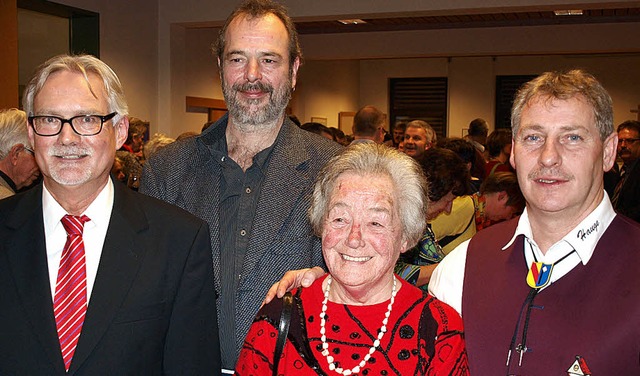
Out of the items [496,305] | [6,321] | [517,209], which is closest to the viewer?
[6,321]

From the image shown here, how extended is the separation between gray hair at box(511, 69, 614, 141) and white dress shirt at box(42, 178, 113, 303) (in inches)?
50.6

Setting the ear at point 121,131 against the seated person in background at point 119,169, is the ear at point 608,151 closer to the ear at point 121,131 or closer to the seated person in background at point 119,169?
the ear at point 121,131

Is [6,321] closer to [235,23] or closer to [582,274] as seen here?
[235,23]

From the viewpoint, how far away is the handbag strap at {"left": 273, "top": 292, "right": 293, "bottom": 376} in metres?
1.90

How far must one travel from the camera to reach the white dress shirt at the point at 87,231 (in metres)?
1.88

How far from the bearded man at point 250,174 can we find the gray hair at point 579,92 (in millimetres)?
801

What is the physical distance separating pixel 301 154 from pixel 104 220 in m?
0.78

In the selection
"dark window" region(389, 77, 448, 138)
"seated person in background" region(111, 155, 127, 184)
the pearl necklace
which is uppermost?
"dark window" region(389, 77, 448, 138)

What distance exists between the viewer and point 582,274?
1.91m

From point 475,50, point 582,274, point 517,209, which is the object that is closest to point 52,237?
point 582,274

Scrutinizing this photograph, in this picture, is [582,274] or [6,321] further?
[582,274]

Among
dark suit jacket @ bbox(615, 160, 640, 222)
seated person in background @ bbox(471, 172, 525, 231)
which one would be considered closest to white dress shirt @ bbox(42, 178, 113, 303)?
seated person in background @ bbox(471, 172, 525, 231)

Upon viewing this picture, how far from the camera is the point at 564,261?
1943mm

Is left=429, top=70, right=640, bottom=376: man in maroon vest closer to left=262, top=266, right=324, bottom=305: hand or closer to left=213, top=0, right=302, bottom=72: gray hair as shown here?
left=262, top=266, right=324, bottom=305: hand
